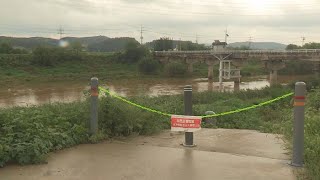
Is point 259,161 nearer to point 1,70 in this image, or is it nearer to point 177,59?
point 1,70

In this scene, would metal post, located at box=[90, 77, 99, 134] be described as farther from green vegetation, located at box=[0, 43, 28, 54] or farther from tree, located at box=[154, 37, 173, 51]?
tree, located at box=[154, 37, 173, 51]

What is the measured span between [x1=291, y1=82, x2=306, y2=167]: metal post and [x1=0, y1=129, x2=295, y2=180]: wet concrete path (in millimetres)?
228

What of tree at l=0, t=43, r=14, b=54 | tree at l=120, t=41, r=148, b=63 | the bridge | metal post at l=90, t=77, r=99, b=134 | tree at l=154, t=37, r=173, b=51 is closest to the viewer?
metal post at l=90, t=77, r=99, b=134

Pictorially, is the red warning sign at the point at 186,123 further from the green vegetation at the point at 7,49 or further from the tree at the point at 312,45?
the tree at the point at 312,45

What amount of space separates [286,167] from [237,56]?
2063 inches

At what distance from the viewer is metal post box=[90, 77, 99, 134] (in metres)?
6.93

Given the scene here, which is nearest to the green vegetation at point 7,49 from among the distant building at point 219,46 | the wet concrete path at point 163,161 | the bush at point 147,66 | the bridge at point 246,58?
the bush at point 147,66

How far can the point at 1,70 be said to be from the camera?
58.0 meters

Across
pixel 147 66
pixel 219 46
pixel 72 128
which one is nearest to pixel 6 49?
pixel 147 66

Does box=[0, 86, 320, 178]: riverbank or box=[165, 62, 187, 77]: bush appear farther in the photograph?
box=[165, 62, 187, 77]: bush

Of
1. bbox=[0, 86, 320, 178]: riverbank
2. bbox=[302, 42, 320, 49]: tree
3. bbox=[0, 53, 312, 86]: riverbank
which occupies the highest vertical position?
bbox=[302, 42, 320, 49]: tree

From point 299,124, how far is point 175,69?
6233 cm


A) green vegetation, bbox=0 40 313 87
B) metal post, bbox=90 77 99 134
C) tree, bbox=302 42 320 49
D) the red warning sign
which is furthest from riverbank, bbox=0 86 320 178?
tree, bbox=302 42 320 49

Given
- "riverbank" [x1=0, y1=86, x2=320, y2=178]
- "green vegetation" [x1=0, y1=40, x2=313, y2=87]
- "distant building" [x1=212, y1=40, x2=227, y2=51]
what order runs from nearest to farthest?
"riverbank" [x1=0, y1=86, x2=320, y2=178] < "green vegetation" [x1=0, y1=40, x2=313, y2=87] < "distant building" [x1=212, y1=40, x2=227, y2=51]
